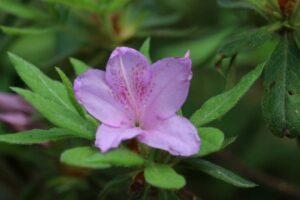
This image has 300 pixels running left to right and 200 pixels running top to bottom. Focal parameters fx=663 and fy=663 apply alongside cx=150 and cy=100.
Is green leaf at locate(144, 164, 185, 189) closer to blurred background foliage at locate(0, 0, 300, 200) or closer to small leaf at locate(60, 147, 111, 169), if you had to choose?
small leaf at locate(60, 147, 111, 169)

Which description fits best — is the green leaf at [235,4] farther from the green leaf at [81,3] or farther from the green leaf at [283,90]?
the green leaf at [81,3]

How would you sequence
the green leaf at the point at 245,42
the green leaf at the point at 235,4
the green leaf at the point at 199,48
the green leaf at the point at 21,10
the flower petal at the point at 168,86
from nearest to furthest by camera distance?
the flower petal at the point at 168,86, the green leaf at the point at 245,42, the green leaf at the point at 235,4, the green leaf at the point at 21,10, the green leaf at the point at 199,48

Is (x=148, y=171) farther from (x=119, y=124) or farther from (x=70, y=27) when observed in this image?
(x=70, y=27)

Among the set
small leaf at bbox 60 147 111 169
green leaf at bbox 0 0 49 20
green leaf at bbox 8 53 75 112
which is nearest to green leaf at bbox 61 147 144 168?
small leaf at bbox 60 147 111 169

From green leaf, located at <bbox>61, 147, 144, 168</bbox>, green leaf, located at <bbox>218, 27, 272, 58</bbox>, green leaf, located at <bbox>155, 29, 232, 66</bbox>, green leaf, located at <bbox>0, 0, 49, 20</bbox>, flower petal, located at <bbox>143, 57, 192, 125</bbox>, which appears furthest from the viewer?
green leaf, located at <bbox>155, 29, 232, 66</bbox>

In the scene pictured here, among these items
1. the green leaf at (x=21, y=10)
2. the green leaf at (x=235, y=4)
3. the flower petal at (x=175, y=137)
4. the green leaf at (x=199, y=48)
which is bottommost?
the green leaf at (x=199, y=48)

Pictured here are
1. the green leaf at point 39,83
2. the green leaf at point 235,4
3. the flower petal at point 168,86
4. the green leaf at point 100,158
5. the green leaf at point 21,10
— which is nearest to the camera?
the green leaf at point 100,158

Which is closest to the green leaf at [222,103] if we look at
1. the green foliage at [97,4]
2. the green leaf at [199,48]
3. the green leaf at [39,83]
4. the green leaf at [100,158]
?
the green leaf at [100,158]

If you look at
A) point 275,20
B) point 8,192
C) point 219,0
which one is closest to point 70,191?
point 8,192
